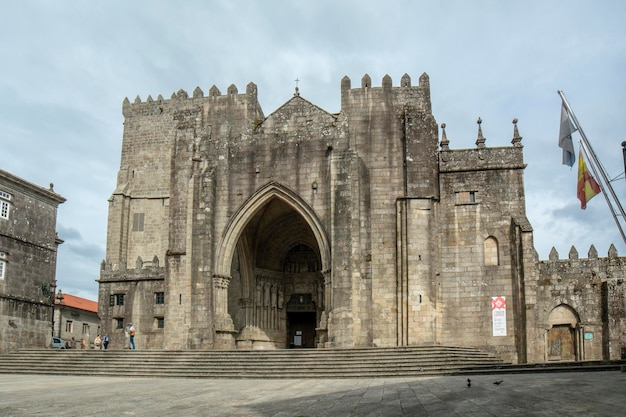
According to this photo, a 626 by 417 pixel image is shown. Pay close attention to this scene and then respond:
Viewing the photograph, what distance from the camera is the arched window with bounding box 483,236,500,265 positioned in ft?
92.2

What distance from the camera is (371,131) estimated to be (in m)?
29.6

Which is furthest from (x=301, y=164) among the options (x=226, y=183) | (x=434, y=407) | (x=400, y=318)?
(x=434, y=407)

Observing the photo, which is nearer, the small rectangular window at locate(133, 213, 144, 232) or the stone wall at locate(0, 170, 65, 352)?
the stone wall at locate(0, 170, 65, 352)

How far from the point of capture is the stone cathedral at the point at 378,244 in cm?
2686

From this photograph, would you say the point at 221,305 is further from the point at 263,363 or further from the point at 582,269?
the point at 582,269

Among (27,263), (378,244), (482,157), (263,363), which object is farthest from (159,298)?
(482,157)

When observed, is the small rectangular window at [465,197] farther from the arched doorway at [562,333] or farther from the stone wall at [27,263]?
the stone wall at [27,263]

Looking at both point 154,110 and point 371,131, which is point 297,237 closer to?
point 371,131

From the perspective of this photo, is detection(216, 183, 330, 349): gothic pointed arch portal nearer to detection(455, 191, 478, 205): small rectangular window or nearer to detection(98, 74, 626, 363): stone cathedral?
detection(98, 74, 626, 363): stone cathedral

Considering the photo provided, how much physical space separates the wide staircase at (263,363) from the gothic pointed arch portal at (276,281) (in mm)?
6188

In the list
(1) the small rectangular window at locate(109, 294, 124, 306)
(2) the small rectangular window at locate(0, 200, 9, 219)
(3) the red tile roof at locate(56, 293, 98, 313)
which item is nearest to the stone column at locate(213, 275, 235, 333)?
(1) the small rectangular window at locate(109, 294, 124, 306)

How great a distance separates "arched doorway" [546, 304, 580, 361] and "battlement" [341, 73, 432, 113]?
33.5 ft

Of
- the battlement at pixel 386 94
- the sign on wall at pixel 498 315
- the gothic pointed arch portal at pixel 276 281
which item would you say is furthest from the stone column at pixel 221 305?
the sign on wall at pixel 498 315

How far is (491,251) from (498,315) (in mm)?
2657
